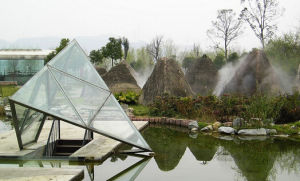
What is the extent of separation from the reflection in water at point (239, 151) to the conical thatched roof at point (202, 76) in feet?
32.8

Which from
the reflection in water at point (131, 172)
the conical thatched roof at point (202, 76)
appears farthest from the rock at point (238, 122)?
the conical thatched roof at point (202, 76)

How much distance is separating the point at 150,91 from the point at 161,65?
1437 millimetres

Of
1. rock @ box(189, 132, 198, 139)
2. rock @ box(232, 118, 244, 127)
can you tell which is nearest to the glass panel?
rock @ box(189, 132, 198, 139)

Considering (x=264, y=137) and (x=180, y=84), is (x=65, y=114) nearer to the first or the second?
(x=264, y=137)

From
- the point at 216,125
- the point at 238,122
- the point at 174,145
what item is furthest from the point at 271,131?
the point at 174,145

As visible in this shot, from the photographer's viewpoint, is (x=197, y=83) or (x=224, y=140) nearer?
(x=224, y=140)

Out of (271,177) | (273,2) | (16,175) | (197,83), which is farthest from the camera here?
(273,2)

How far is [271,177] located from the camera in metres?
5.62

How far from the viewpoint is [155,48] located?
159 ft

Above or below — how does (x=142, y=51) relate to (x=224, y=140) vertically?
above

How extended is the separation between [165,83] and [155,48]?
33126 millimetres

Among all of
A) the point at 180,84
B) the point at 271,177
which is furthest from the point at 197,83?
the point at 271,177

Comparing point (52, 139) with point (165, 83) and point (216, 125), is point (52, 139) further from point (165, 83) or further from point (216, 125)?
point (165, 83)

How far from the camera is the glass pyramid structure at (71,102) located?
5879 millimetres
